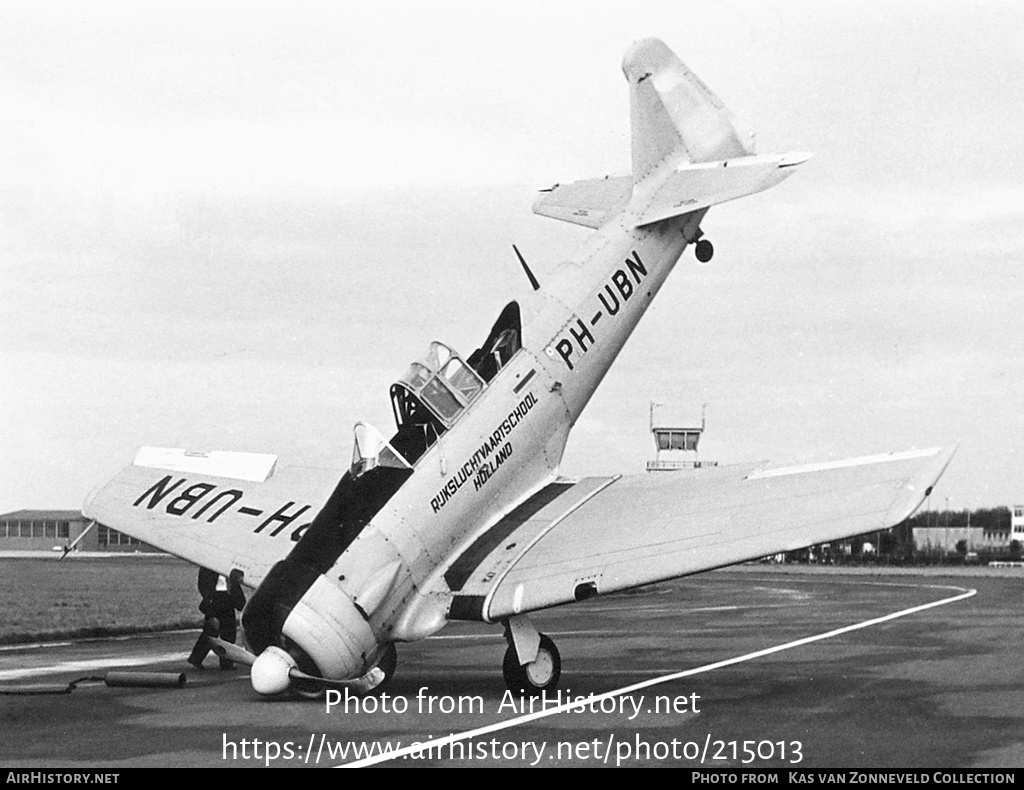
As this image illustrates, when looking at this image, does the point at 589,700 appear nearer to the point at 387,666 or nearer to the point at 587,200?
the point at 387,666

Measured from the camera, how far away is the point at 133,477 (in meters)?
18.4

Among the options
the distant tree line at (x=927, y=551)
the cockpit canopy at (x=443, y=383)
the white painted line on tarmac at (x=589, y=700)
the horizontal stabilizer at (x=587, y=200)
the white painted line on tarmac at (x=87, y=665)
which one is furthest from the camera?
the distant tree line at (x=927, y=551)

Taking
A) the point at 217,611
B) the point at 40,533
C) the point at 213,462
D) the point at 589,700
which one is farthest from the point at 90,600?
the point at 40,533

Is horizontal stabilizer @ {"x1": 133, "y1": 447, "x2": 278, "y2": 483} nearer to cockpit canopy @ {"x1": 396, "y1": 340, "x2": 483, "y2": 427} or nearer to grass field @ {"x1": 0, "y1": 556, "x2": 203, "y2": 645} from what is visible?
cockpit canopy @ {"x1": 396, "y1": 340, "x2": 483, "y2": 427}

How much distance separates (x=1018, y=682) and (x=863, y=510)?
19.7 feet

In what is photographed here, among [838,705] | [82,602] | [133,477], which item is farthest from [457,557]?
[82,602]

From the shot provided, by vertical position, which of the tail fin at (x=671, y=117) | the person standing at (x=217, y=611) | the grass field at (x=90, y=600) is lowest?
the person standing at (x=217, y=611)

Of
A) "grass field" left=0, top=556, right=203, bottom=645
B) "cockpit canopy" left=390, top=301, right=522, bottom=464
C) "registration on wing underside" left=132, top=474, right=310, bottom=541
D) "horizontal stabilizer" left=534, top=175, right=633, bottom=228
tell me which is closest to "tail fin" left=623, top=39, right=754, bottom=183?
"horizontal stabilizer" left=534, top=175, right=633, bottom=228

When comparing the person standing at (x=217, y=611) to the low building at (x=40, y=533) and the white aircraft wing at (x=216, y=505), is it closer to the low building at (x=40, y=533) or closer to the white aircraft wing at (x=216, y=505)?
the white aircraft wing at (x=216, y=505)

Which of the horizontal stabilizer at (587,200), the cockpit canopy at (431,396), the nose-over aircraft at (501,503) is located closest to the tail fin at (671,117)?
the horizontal stabilizer at (587,200)

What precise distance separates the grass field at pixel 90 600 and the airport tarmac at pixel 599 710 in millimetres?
1703

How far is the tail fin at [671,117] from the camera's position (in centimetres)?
2103

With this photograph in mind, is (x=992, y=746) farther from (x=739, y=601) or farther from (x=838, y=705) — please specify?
(x=739, y=601)

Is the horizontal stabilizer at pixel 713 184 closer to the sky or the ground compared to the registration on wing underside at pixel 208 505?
closer to the sky
